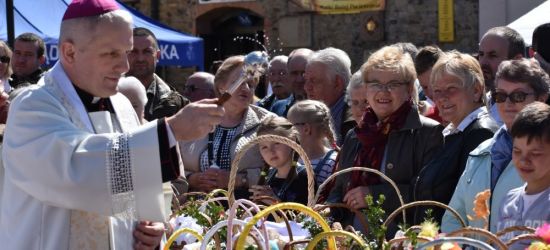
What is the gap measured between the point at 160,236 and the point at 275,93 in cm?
468

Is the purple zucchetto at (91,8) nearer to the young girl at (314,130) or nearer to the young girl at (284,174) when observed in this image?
the young girl at (284,174)

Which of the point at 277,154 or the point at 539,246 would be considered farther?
the point at 277,154

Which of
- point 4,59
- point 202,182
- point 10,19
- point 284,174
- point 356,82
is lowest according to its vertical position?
point 202,182

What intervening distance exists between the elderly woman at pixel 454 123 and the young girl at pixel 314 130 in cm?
97

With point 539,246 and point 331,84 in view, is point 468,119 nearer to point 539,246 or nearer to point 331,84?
point 539,246

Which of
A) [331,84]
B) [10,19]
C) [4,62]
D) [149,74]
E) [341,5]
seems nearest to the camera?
[331,84]

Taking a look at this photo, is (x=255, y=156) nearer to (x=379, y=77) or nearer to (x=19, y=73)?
(x=379, y=77)

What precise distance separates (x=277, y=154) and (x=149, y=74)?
200 centimetres

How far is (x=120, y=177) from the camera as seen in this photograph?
3.47 metres

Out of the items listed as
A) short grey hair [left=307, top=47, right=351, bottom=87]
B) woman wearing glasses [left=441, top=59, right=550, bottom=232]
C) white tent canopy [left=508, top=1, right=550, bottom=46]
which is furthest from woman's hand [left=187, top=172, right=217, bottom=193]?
white tent canopy [left=508, top=1, right=550, bottom=46]

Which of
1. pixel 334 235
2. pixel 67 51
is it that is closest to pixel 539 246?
pixel 334 235

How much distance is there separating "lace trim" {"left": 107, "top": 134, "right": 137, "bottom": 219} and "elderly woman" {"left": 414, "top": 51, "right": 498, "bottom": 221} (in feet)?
5.58

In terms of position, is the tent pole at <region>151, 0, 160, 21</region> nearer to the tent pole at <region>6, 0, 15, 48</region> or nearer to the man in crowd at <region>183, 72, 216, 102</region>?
the tent pole at <region>6, 0, 15, 48</region>

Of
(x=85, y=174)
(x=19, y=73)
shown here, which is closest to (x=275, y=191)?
(x=85, y=174)
